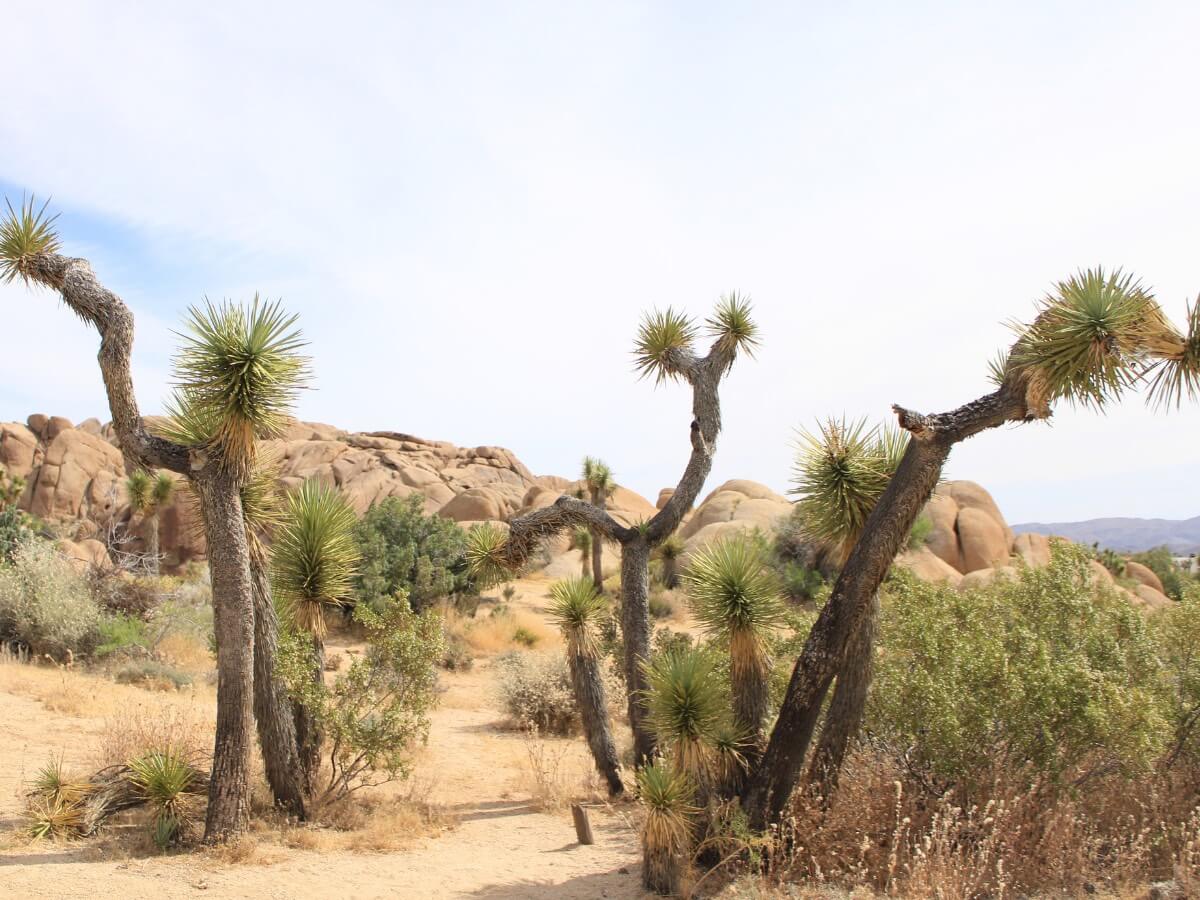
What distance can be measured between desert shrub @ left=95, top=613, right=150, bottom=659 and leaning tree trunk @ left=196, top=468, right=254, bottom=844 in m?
9.36

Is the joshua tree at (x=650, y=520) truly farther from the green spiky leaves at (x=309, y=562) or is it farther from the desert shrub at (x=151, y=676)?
the desert shrub at (x=151, y=676)

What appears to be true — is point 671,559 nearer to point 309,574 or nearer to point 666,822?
point 309,574

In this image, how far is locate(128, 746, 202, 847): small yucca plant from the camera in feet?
26.6

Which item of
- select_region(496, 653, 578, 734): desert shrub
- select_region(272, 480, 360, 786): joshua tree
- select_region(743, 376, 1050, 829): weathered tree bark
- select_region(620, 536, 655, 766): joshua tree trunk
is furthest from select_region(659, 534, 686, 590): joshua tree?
select_region(743, 376, 1050, 829): weathered tree bark

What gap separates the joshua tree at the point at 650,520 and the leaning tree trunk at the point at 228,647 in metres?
3.46

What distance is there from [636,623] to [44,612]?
38.9 feet

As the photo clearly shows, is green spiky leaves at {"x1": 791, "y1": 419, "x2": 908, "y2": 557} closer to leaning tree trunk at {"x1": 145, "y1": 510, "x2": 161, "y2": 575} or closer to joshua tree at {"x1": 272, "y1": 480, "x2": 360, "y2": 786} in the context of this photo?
joshua tree at {"x1": 272, "y1": 480, "x2": 360, "y2": 786}

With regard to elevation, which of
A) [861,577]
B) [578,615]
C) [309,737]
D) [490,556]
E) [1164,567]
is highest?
[1164,567]

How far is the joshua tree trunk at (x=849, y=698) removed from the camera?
7551 mm

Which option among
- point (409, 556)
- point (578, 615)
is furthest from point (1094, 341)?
point (409, 556)

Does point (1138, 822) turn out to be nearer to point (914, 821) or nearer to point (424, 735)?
point (914, 821)

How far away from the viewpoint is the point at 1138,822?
7578mm

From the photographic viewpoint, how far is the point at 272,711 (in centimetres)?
886

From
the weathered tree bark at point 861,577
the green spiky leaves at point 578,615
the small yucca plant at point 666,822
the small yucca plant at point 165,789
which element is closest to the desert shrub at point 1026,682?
the weathered tree bark at point 861,577
